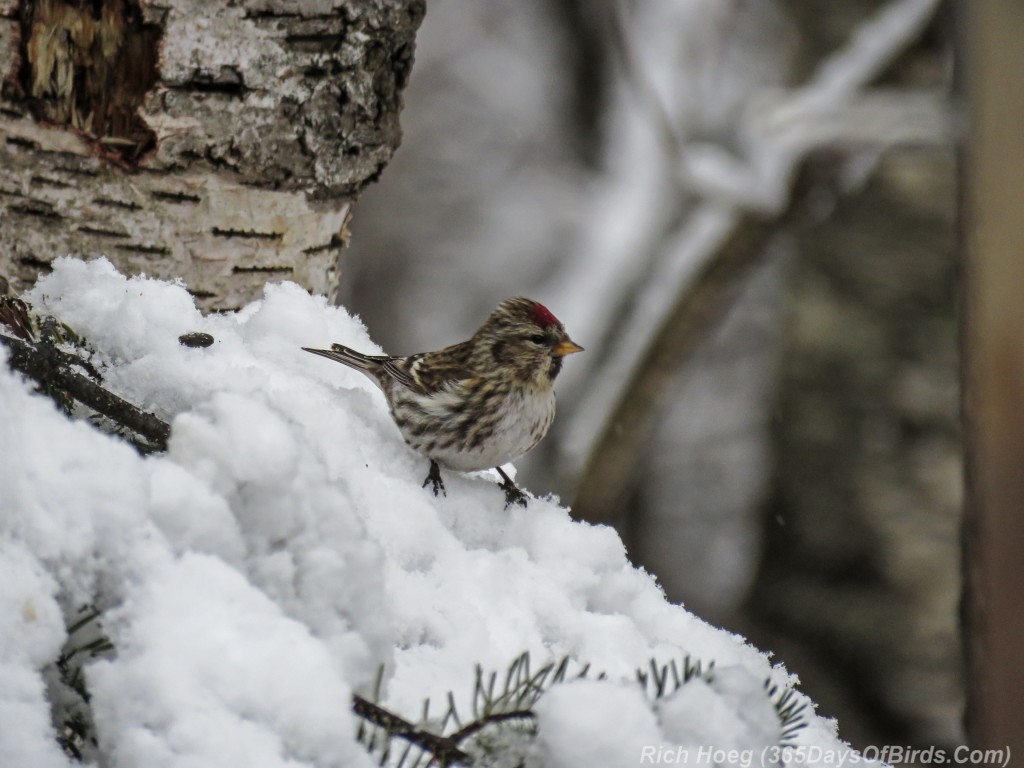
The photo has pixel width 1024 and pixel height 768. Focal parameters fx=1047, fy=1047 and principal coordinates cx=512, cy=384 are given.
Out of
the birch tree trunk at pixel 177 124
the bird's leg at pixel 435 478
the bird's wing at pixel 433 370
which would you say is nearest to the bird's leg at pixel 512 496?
the bird's leg at pixel 435 478

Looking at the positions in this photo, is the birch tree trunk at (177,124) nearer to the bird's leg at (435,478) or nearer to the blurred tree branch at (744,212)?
the bird's leg at (435,478)

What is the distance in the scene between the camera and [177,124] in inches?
84.3

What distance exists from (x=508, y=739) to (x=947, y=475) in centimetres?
414

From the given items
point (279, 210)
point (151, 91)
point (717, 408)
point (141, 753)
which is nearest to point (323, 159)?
point (279, 210)

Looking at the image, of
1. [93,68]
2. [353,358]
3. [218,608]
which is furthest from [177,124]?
[218,608]

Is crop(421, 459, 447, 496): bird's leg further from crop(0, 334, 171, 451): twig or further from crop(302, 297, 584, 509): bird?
crop(0, 334, 171, 451): twig

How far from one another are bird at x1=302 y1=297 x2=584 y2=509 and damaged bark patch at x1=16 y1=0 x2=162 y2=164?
0.59 m

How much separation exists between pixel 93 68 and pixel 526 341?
1.20 m

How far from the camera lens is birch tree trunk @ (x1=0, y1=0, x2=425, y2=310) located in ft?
6.88

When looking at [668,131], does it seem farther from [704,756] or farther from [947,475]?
[704,756]

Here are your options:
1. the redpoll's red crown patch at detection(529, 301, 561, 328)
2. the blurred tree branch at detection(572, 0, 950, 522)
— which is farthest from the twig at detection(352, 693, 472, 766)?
the blurred tree branch at detection(572, 0, 950, 522)

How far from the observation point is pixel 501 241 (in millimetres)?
8094

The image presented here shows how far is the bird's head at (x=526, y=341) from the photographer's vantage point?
8.75 feet

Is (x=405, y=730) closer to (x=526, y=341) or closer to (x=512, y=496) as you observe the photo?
(x=512, y=496)
